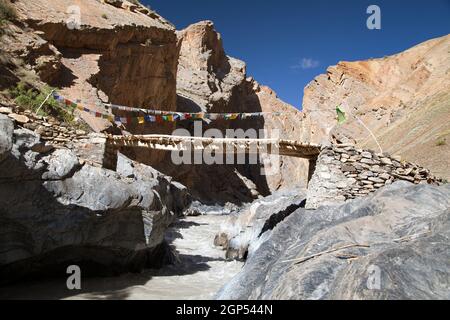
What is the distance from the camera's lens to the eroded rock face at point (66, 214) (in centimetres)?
888

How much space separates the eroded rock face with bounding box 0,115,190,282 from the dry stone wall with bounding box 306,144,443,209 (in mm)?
5308

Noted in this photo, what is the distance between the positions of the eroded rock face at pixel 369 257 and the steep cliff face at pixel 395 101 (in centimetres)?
1184

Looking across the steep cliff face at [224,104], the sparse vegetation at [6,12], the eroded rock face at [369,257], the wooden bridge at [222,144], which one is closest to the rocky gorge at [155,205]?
the eroded rock face at [369,257]

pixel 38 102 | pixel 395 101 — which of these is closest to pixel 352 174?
pixel 38 102

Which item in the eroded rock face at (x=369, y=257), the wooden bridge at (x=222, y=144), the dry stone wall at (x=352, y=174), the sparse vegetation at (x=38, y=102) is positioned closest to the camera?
the eroded rock face at (x=369, y=257)

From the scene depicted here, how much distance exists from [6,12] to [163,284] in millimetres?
16970

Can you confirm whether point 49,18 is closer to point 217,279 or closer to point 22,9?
point 22,9

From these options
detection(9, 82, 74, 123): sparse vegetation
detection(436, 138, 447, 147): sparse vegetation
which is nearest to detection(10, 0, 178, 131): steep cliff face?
detection(9, 82, 74, 123): sparse vegetation

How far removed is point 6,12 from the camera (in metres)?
19.3

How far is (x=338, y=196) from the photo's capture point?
29.9ft

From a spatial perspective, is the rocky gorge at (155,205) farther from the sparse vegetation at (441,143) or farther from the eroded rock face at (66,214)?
the sparse vegetation at (441,143)

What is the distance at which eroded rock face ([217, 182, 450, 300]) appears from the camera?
3.68 meters

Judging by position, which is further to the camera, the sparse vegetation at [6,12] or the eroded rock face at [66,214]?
the sparse vegetation at [6,12]
